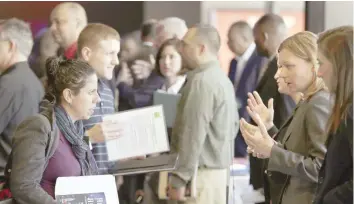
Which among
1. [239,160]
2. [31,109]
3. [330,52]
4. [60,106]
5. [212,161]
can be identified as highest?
[330,52]

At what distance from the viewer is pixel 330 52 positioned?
312 centimetres

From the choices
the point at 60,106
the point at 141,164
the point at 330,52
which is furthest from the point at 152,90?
the point at 330,52

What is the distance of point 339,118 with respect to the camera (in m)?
3.04

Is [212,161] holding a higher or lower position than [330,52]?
lower

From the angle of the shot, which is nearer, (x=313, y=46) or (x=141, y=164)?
(x=313, y=46)

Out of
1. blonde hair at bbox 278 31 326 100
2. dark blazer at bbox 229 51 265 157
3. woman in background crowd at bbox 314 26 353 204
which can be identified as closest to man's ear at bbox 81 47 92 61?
blonde hair at bbox 278 31 326 100

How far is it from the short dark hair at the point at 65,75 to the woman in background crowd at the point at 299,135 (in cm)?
75

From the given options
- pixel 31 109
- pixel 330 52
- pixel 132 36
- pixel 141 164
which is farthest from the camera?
pixel 132 36

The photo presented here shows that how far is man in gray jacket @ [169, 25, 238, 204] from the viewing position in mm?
5309

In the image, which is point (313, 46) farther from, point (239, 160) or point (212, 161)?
point (239, 160)

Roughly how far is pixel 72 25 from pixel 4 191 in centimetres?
249

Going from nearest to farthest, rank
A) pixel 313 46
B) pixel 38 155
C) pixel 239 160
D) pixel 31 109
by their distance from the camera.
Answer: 1. pixel 38 155
2. pixel 313 46
3. pixel 31 109
4. pixel 239 160

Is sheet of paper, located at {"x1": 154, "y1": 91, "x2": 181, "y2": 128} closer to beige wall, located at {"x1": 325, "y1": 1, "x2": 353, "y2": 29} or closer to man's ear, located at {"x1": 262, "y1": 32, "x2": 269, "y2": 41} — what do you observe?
man's ear, located at {"x1": 262, "y1": 32, "x2": 269, "y2": 41}

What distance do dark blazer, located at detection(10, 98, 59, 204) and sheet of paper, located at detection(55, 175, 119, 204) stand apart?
56mm
